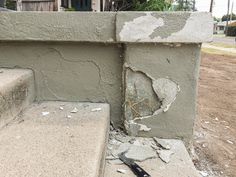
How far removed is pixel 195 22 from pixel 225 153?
127 cm

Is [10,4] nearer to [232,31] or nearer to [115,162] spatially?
[115,162]

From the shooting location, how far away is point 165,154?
2041mm

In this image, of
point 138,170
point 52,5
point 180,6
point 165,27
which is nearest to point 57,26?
point 165,27

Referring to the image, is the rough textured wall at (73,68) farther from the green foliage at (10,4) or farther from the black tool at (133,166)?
the green foliage at (10,4)

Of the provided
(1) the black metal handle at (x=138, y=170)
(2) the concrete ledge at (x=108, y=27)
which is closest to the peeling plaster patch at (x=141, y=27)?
(2) the concrete ledge at (x=108, y=27)

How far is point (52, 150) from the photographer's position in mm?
1534

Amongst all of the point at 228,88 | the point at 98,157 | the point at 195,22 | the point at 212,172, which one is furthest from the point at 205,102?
the point at 98,157

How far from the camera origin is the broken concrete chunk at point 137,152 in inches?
77.4

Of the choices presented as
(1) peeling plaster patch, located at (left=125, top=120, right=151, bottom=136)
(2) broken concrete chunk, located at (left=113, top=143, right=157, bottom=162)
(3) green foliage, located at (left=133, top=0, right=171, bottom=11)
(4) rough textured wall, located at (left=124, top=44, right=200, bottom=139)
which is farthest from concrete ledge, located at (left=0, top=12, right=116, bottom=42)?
(3) green foliage, located at (left=133, top=0, right=171, bottom=11)

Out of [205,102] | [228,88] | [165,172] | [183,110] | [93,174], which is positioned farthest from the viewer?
[228,88]

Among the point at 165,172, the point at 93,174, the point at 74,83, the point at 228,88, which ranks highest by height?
the point at 74,83

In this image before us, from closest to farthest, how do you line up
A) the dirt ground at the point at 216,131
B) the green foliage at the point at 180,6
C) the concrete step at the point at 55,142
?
the concrete step at the point at 55,142
the dirt ground at the point at 216,131
the green foliage at the point at 180,6

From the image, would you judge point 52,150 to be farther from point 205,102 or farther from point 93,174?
point 205,102

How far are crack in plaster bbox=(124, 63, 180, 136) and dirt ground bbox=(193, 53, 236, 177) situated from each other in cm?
52
